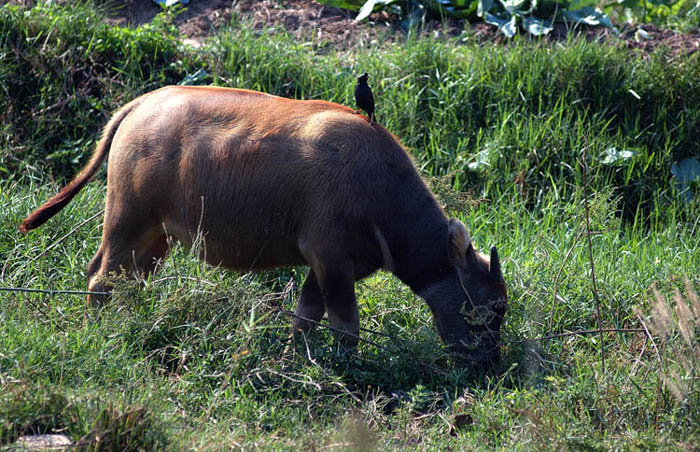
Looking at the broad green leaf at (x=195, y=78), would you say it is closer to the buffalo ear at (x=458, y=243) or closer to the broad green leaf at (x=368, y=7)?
the broad green leaf at (x=368, y=7)

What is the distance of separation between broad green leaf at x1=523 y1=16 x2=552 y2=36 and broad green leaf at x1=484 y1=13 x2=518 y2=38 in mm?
139

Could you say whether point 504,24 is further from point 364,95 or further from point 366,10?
point 364,95

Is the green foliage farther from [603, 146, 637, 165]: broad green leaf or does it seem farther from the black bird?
[603, 146, 637, 165]: broad green leaf

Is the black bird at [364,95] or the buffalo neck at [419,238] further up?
the black bird at [364,95]

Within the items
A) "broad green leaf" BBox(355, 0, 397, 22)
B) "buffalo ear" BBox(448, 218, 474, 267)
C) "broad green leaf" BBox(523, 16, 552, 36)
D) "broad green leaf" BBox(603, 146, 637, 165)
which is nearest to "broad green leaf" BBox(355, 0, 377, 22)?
"broad green leaf" BBox(355, 0, 397, 22)

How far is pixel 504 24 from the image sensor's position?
9.31 meters

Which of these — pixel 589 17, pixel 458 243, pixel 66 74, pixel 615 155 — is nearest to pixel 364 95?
pixel 458 243

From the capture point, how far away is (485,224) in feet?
24.9

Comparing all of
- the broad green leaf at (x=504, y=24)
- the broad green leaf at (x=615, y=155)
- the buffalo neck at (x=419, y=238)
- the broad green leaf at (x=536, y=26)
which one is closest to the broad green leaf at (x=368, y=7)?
the broad green leaf at (x=504, y=24)

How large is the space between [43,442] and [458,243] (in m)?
2.73

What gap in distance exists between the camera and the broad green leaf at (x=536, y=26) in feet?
30.1

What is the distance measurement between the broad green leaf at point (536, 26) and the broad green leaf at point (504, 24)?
0.46ft

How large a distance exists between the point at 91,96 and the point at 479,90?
3746mm

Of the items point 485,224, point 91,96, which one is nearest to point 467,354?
point 485,224
